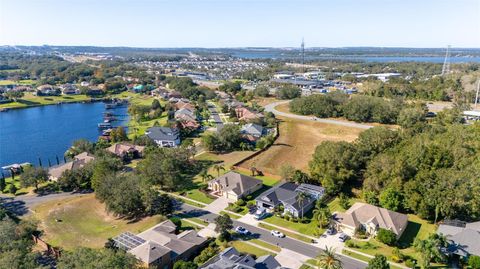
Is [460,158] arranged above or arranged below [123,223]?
above

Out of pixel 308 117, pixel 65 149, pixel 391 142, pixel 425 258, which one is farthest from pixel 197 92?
pixel 425 258

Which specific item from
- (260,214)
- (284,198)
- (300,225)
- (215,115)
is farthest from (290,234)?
(215,115)

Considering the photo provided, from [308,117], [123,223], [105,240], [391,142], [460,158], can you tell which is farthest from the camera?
[308,117]

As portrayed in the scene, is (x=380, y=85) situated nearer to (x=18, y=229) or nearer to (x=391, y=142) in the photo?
(x=391, y=142)

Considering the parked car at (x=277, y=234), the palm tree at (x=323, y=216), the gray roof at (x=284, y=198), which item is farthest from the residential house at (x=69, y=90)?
the palm tree at (x=323, y=216)

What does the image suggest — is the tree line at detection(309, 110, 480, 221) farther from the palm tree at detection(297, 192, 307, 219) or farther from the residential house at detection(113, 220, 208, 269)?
the residential house at detection(113, 220, 208, 269)

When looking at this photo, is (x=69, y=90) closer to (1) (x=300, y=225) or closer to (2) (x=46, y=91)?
(2) (x=46, y=91)

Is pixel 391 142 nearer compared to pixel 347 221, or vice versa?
pixel 347 221
